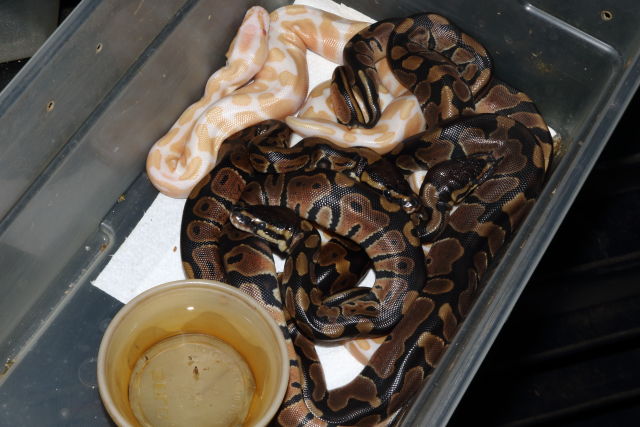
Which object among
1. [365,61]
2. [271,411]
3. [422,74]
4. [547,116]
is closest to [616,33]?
[547,116]

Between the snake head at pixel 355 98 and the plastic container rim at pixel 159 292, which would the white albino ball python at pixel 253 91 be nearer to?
the snake head at pixel 355 98

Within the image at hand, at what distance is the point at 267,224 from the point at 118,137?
719mm

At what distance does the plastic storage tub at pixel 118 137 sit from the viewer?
269 cm

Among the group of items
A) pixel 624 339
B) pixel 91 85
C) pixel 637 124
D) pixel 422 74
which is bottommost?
pixel 624 339

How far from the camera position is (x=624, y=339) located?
3.72m

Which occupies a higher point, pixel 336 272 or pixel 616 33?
pixel 616 33

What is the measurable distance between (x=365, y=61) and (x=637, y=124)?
4.93 ft

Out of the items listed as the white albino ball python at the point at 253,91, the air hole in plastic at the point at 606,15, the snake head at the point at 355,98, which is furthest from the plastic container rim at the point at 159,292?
the air hole in plastic at the point at 606,15

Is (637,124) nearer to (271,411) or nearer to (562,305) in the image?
(562,305)

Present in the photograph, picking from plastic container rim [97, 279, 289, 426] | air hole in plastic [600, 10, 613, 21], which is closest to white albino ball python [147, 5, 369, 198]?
plastic container rim [97, 279, 289, 426]

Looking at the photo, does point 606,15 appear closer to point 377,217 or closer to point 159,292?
point 377,217

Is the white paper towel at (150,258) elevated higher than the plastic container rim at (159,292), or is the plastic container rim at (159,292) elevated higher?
the plastic container rim at (159,292)

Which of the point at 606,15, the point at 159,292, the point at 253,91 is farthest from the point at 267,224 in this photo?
the point at 606,15

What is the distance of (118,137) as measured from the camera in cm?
317
